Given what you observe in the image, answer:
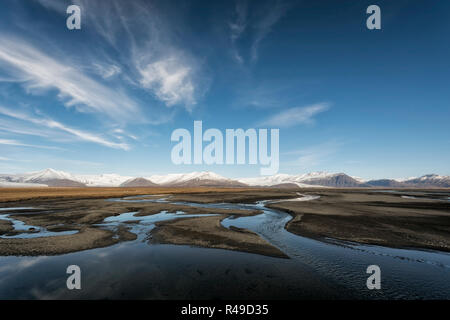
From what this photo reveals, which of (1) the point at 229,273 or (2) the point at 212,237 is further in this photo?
(2) the point at 212,237

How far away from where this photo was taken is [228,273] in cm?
973

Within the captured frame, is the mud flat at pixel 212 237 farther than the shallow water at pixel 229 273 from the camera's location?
Yes

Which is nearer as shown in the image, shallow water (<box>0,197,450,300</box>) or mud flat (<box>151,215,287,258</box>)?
shallow water (<box>0,197,450,300</box>)

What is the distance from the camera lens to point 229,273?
9734 mm

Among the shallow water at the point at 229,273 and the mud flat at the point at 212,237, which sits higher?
the shallow water at the point at 229,273

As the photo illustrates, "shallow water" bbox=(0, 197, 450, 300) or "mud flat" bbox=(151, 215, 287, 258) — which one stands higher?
"shallow water" bbox=(0, 197, 450, 300)

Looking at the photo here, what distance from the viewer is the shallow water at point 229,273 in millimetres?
7992

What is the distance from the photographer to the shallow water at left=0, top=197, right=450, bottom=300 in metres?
7.99
